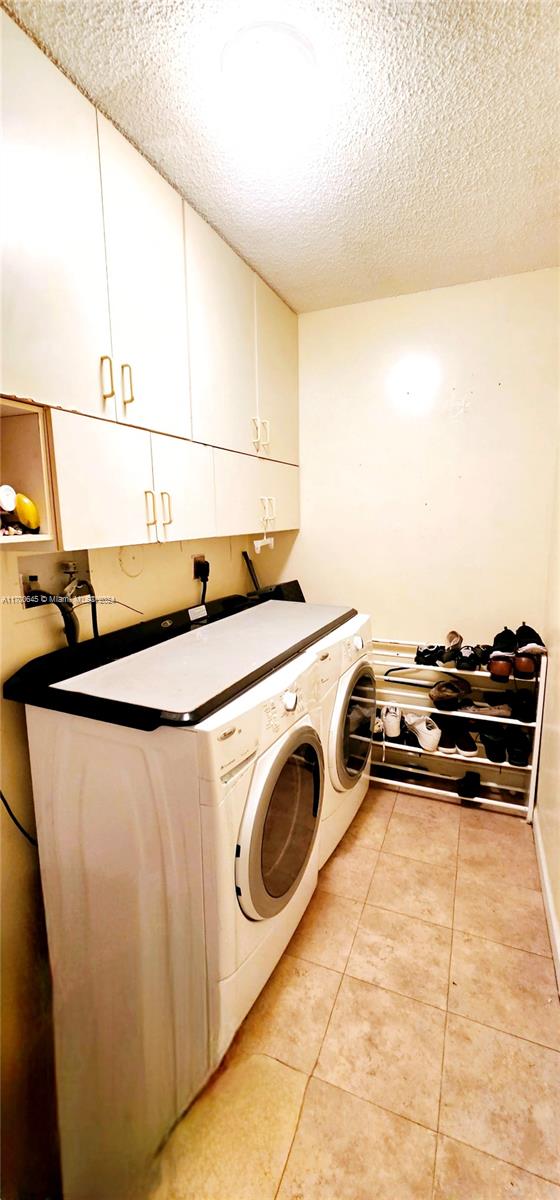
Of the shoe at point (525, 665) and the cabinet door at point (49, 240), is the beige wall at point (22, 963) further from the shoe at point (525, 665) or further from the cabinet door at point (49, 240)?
the shoe at point (525, 665)

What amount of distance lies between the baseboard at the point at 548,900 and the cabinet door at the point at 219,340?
6.69 ft

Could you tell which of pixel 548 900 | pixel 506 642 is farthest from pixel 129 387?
pixel 548 900

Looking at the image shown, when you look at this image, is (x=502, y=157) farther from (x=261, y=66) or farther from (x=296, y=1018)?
(x=296, y=1018)

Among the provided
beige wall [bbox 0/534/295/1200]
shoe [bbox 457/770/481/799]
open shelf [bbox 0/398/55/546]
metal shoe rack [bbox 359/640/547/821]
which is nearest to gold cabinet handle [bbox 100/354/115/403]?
open shelf [bbox 0/398/55/546]

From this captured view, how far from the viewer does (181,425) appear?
151cm

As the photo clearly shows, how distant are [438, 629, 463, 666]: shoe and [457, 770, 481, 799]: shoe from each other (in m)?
0.57

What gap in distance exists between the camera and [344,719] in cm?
175

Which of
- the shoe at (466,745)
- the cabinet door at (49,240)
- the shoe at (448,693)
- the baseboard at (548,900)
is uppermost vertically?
the cabinet door at (49,240)

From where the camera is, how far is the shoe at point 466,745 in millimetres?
2215

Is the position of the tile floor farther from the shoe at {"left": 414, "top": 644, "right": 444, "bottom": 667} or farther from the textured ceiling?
the textured ceiling

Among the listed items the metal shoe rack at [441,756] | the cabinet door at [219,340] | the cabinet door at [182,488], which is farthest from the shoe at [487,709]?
the cabinet door at [219,340]

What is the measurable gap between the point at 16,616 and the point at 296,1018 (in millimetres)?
1407

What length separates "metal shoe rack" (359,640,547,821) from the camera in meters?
2.12

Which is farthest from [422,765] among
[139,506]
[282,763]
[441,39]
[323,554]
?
[441,39]
